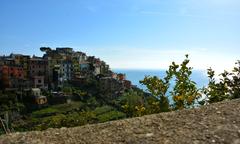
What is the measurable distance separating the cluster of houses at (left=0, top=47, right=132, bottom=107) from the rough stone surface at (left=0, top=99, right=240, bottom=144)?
72.5m

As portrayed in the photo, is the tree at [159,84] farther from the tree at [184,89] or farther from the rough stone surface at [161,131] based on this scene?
the rough stone surface at [161,131]

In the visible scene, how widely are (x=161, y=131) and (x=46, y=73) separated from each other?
9022 centimetres

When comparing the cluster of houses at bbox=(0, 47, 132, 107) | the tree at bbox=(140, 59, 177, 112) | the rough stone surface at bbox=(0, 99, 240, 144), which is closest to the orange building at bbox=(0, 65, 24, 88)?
the cluster of houses at bbox=(0, 47, 132, 107)

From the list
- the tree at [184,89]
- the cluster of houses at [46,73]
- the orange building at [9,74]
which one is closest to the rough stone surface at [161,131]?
the tree at [184,89]

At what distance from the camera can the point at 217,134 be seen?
3.98 meters

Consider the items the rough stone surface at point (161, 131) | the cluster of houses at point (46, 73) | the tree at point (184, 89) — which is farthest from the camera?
the cluster of houses at point (46, 73)

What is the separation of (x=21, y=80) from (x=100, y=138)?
82.0 meters

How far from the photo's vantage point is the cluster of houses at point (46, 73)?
83.0 m

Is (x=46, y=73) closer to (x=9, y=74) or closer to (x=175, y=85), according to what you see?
(x=9, y=74)

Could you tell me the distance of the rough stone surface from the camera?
157 inches

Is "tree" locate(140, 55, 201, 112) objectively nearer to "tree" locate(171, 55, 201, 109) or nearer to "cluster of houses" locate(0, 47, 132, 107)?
"tree" locate(171, 55, 201, 109)

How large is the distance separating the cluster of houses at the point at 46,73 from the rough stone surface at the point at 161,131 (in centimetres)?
7252

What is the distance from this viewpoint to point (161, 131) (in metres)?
4.29

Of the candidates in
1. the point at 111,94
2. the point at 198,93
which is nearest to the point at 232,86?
the point at 198,93
